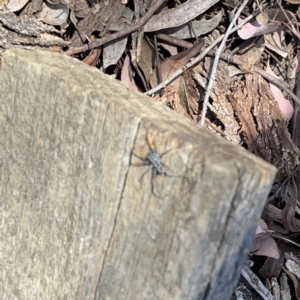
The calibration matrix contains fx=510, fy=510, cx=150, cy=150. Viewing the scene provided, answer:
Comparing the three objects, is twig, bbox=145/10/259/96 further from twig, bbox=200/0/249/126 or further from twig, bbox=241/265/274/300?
twig, bbox=241/265/274/300

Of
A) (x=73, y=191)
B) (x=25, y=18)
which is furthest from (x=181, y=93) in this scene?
(x=73, y=191)

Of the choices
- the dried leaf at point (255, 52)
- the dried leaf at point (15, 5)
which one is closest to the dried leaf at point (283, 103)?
the dried leaf at point (255, 52)

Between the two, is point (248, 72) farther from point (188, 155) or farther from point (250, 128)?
point (188, 155)

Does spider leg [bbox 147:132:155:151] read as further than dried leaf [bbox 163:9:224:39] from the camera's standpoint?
No

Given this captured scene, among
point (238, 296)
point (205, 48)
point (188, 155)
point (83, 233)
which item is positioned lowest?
point (238, 296)

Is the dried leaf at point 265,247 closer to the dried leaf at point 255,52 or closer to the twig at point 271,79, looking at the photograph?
the twig at point 271,79

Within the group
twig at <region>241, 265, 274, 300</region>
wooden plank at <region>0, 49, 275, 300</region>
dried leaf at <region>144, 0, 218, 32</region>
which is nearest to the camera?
wooden plank at <region>0, 49, 275, 300</region>

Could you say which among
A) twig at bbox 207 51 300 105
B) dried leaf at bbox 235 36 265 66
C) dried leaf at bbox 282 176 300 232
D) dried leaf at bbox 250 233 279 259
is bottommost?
dried leaf at bbox 250 233 279 259

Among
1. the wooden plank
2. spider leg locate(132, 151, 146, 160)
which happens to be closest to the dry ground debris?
the wooden plank
